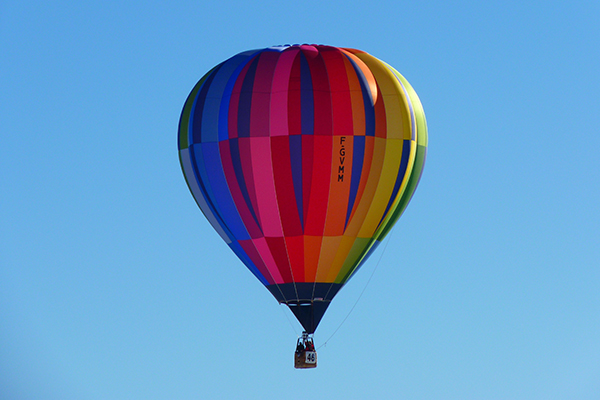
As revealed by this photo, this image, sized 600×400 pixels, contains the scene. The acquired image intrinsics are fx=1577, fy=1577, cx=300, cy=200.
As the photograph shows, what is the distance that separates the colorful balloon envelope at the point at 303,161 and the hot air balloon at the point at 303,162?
26 millimetres

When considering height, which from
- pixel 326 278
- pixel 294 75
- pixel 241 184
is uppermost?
pixel 294 75

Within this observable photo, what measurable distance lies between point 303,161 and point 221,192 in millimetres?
2421

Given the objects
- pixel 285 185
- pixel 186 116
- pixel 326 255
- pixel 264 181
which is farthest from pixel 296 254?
pixel 186 116

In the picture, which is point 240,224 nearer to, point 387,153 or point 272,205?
point 272,205

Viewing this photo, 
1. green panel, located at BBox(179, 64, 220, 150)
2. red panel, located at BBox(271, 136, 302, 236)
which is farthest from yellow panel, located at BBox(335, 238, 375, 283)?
green panel, located at BBox(179, 64, 220, 150)

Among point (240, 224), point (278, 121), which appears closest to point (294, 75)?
point (278, 121)

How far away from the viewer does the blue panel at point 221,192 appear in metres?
41.3

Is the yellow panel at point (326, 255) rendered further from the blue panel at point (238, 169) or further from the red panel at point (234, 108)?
the red panel at point (234, 108)

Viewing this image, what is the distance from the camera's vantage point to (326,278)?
4141 cm

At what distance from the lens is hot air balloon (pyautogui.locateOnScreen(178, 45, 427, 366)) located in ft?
133

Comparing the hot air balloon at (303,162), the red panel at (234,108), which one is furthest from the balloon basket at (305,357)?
the red panel at (234,108)

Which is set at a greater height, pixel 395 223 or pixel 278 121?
pixel 278 121

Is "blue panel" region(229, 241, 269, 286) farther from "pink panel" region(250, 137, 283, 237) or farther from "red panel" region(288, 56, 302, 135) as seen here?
"red panel" region(288, 56, 302, 135)

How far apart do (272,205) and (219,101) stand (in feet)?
10.3
